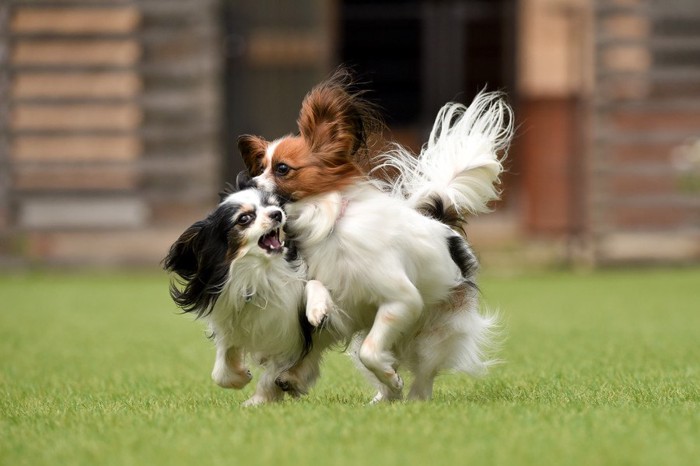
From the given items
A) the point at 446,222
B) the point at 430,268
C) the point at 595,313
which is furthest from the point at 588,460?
the point at 595,313

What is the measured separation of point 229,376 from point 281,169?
0.78 meters

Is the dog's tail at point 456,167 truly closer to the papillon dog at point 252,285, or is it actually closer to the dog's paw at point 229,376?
the papillon dog at point 252,285

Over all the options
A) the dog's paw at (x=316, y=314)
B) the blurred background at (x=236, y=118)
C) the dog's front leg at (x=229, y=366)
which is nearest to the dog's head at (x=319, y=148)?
the dog's paw at (x=316, y=314)

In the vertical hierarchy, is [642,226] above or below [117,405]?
below

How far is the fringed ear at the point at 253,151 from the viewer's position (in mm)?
4801

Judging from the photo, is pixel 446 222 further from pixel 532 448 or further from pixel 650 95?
pixel 650 95

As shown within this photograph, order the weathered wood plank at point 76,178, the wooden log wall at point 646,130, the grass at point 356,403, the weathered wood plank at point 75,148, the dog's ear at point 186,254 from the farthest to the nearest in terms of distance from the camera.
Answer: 1. the weathered wood plank at point 75,148
2. the weathered wood plank at point 76,178
3. the wooden log wall at point 646,130
4. the dog's ear at point 186,254
5. the grass at point 356,403

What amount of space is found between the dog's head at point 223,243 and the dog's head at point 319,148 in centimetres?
10

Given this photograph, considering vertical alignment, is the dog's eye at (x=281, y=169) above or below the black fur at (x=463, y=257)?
above

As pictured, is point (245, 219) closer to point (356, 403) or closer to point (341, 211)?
point (341, 211)

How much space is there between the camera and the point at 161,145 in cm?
1395

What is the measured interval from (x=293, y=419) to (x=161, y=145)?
10055 mm

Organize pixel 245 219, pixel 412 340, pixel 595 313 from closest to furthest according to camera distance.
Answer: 1. pixel 245 219
2. pixel 412 340
3. pixel 595 313

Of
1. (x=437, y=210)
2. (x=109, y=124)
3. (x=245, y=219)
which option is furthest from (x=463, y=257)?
(x=109, y=124)
